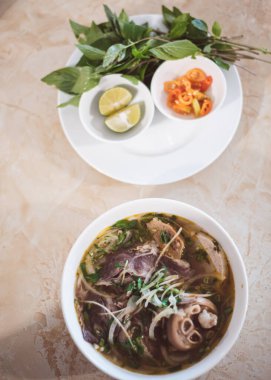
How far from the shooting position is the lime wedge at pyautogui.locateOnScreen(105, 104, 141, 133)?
1.58 meters

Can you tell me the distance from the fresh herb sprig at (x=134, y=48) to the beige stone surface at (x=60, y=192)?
161 millimetres

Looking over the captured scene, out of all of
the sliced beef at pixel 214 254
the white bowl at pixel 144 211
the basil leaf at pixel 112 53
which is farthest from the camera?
the basil leaf at pixel 112 53

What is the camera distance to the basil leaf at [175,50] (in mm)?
1508

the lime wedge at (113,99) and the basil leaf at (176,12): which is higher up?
the basil leaf at (176,12)

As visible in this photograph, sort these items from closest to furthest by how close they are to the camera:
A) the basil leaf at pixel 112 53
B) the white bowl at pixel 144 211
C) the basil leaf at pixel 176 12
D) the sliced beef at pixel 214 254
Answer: the white bowl at pixel 144 211 → the sliced beef at pixel 214 254 → the basil leaf at pixel 112 53 → the basil leaf at pixel 176 12

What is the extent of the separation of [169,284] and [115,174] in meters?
0.43

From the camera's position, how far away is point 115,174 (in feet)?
5.13

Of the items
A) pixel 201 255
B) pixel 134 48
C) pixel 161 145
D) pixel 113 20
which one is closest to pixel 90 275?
pixel 201 255

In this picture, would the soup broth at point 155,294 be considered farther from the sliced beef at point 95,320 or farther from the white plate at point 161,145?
the white plate at point 161,145

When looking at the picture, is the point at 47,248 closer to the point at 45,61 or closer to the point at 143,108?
the point at 143,108

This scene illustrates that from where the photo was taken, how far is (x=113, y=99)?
1593 mm

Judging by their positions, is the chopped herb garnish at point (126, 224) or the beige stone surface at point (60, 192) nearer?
the chopped herb garnish at point (126, 224)

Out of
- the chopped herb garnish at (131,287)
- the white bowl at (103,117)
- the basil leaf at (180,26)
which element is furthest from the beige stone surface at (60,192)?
the chopped herb garnish at (131,287)

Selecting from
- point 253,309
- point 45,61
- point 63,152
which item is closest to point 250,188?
point 253,309
